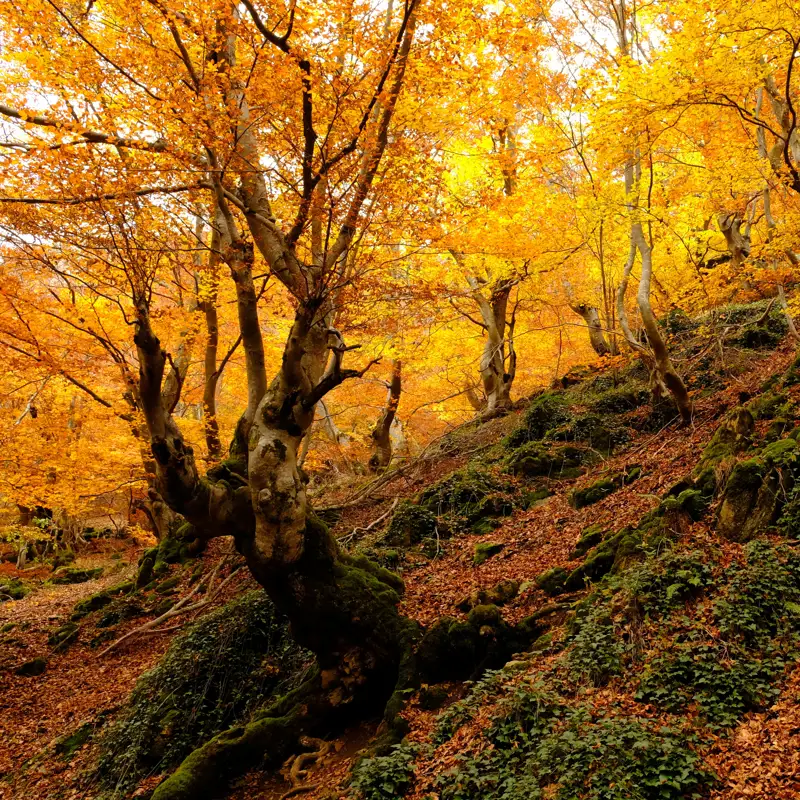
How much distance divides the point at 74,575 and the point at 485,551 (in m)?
16.0

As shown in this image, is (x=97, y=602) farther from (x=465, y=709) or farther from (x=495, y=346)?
(x=495, y=346)

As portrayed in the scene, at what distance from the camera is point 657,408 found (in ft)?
37.4

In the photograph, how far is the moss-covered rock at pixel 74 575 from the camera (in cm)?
1836

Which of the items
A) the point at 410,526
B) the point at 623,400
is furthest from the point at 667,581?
the point at 623,400

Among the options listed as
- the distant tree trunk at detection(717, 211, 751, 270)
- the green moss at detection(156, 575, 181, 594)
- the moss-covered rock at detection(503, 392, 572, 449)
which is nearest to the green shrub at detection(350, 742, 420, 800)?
the green moss at detection(156, 575, 181, 594)

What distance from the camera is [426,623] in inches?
282

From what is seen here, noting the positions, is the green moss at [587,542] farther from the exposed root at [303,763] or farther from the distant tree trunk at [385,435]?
the distant tree trunk at [385,435]

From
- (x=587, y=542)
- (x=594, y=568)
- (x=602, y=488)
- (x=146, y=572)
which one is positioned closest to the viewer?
(x=594, y=568)

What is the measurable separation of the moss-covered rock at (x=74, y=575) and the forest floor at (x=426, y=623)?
214 inches

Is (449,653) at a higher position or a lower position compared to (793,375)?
lower

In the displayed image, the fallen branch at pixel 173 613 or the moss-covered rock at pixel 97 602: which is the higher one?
the moss-covered rock at pixel 97 602

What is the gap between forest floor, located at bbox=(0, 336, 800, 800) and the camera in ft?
12.6

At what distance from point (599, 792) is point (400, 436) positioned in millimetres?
14302

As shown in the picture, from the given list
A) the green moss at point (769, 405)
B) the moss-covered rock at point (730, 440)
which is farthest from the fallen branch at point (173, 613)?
the green moss at point (769, 405)
